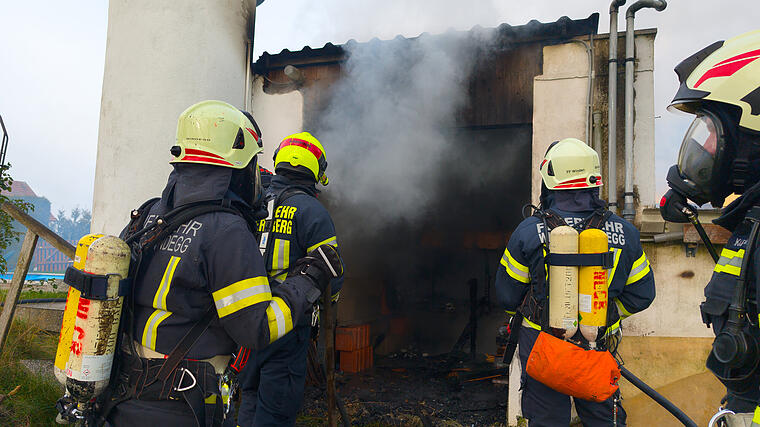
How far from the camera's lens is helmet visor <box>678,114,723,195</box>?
1.77 metres

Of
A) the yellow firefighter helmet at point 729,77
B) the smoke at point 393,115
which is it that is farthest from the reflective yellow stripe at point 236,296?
the smoke at point 393,115

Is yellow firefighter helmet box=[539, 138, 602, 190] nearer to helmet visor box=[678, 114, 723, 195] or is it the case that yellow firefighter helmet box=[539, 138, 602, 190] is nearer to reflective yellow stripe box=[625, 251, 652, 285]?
reflective yellow stripe box=[625, 251, 652, 285]

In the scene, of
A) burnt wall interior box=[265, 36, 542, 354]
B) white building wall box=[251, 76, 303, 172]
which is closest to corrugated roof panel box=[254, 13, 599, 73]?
burnt wall interior box=[265, 36, 542, 354]

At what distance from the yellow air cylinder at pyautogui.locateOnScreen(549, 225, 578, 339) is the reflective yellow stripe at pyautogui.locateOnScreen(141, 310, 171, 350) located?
1.98 metres

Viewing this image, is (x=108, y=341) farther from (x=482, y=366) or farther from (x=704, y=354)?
(x=482, y=366)

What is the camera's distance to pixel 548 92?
479 centimetres

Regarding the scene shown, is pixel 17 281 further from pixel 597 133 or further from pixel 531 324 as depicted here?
pixel 597 133

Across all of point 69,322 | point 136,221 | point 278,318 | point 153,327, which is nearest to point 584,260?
point 278,318

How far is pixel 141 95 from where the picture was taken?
459 centimetres

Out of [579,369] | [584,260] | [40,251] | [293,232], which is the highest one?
[293,232]

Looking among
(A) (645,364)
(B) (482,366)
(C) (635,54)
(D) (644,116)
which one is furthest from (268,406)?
(B) (482,366)

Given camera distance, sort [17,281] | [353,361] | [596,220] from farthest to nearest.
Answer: [353,361]
[17,281]
[596,220]

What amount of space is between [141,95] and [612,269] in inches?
176

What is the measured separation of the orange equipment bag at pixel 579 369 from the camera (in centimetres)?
248
